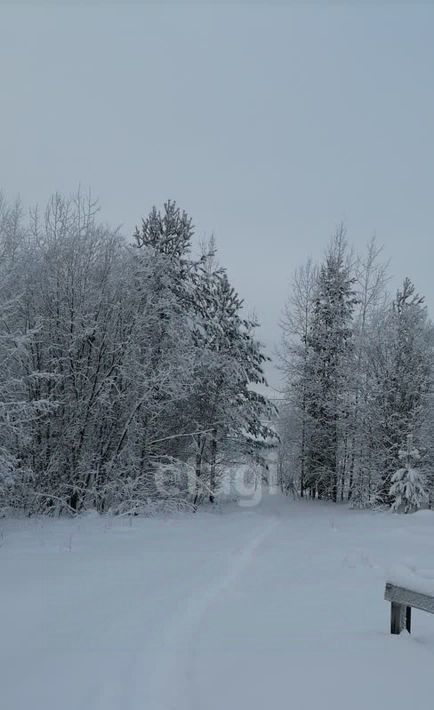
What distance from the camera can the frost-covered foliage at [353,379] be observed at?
22.7m

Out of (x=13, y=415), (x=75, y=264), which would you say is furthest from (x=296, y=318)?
(x=13, y=415)

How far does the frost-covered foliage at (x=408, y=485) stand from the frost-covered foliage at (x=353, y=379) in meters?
0.40

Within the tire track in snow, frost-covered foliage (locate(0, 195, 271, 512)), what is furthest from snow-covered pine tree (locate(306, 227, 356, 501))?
the tire track in snow

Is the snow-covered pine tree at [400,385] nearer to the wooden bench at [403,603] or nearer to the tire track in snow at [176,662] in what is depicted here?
the tire track in snow at [176,662]

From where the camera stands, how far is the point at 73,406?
16.6 meters

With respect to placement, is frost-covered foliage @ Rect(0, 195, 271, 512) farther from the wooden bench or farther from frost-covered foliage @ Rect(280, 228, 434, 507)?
the wooden bench

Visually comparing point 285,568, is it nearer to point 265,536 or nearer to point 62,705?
point 265,536

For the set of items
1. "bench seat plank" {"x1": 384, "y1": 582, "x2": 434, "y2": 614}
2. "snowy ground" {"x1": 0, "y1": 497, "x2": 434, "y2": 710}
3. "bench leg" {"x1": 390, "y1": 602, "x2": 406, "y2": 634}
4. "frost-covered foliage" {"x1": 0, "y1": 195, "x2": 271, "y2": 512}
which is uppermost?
"frost-covered foliage" {"x1": 0, "y1": 195, "x2": 271, "y2": 512}

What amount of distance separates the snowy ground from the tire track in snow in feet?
0.05

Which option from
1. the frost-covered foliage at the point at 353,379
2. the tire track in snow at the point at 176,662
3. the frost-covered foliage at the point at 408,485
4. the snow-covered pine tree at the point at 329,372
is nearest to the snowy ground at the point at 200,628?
the tire track in snow at the point at 176,662

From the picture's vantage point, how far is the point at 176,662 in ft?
15.1

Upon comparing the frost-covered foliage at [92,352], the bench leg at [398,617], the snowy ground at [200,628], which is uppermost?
the frost-covered foliage at [92,352]

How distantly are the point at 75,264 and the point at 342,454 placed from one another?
16905 millimetres

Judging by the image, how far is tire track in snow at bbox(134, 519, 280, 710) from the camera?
3867 millimetres
